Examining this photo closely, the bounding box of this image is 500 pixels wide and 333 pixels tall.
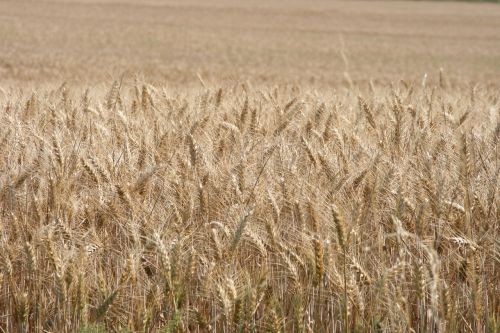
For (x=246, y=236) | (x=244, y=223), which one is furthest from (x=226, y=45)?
(x=244, y=223)

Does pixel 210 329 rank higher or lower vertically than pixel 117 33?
higher

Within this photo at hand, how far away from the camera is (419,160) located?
8.29ft

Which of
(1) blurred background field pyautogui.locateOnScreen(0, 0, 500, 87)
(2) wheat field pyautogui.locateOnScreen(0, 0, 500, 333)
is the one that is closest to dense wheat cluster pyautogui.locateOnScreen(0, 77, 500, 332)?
(2) wheat field pyautogui.locateOnScreen(0, 0, 500, 333)

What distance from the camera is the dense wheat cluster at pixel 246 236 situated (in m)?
1.72

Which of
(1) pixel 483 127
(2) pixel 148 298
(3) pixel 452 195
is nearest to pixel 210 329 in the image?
(2) pixel 148 298

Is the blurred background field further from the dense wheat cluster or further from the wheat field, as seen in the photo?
the dense wheat cluster

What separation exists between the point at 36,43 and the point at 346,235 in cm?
1876

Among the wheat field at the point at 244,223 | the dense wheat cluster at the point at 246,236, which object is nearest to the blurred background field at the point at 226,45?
the wheat field at the point at 244,223

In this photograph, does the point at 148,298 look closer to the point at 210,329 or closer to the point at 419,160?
the point at 210,329

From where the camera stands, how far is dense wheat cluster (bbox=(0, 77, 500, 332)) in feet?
5.65

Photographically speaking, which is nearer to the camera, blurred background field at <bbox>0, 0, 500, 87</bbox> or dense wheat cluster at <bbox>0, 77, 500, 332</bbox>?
dense wheat cluster at <bbox>0, 77, 500, 332</bbox>

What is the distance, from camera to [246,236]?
1961mm

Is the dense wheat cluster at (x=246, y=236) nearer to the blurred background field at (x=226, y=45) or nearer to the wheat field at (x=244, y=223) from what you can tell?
the wheat field at (x=244, y=223)

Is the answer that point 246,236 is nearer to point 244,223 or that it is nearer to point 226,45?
point 244,223
